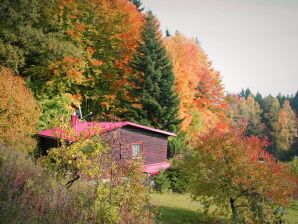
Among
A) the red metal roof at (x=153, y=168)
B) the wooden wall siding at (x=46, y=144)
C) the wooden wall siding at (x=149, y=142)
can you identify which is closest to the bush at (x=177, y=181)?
the red metal roof at (x=153, y=168)

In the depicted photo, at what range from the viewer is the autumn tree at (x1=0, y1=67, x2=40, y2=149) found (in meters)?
22.0

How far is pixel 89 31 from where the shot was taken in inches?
1435

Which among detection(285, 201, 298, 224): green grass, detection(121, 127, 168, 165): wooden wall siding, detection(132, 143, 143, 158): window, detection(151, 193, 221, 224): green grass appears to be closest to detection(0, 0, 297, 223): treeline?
detection(151, 193, 221, 224): green grass

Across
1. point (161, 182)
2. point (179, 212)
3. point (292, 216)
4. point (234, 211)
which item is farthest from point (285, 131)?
point (234, 211)

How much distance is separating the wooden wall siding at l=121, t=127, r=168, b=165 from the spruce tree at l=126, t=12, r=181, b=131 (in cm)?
326

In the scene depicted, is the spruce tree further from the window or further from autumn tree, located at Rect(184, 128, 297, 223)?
autumn tree, located at Rect(184, 128, 297, 223)

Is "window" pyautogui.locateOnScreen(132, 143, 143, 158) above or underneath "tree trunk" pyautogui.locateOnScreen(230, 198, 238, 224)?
above

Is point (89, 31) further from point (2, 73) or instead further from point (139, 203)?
point (139, 203)

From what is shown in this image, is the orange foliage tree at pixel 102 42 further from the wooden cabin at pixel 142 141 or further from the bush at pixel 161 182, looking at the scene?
the bush at pixel 161 182

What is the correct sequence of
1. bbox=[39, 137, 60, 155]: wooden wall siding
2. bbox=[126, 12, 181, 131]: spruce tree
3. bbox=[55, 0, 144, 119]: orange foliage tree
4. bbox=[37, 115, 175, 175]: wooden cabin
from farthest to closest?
bbox=[55, 0, 144, 119]: orange foliage tree
bbox=[126, 12, 181, 131]: spruce tree
bbox=[39, 137, 60, 155]: wooden wall siding
bbox=[37, 115, 175, 175]: wooden cabin

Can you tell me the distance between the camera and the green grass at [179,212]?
16.3 meters

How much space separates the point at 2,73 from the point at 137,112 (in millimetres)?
13545

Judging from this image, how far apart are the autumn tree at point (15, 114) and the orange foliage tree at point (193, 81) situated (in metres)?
17.1

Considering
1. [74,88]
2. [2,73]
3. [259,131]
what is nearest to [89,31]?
[74,88]
